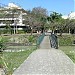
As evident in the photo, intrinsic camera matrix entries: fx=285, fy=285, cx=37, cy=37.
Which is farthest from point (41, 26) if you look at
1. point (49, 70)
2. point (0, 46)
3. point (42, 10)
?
point (49, 70)

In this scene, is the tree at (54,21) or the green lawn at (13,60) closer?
the green lawn at (13,60)

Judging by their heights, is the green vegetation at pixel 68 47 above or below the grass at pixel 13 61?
below

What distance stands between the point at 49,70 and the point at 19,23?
80.9 meters

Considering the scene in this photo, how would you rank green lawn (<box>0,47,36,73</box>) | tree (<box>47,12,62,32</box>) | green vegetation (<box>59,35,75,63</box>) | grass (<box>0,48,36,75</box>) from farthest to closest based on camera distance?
tree (<box>47,12,62,32</box>) → green vegetation (<box>59,35,75,63</box>) → green lawn (<box>0,47,36,73</box>) → grass (<box>0,48,36,75</box>)

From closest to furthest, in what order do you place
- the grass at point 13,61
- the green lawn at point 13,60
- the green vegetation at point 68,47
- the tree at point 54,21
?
the grass at point 13,61
the green lawn at point 13,60
the green vegetation at point 68,47
the tree at point 54,21

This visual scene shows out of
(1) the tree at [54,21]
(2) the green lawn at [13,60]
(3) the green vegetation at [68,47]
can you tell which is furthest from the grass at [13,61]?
(1) the tree at [54,21]

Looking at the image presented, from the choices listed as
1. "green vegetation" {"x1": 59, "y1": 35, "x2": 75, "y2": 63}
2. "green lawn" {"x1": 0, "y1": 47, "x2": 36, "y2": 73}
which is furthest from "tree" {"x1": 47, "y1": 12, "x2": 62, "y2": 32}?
"green lawn" {"x1": 0, "y1": 47, "x2": 36, "y2": 73}

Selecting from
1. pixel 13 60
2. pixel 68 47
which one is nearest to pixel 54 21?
pixel 68 47

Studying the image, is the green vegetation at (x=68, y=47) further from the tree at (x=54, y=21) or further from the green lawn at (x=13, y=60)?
the tree at (x=54, y=21)

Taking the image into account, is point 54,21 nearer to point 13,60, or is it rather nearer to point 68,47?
point 68,47

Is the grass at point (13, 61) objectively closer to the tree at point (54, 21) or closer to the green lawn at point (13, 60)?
Answer: the green lawn at point (13, 60)

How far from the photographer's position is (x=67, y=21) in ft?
186

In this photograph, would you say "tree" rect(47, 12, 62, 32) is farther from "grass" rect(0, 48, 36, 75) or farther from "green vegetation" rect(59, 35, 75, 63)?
"grass" rect(0, 48, 36, 75)

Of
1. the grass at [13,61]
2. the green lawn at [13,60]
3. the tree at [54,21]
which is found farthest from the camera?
the tree at [54,21]
